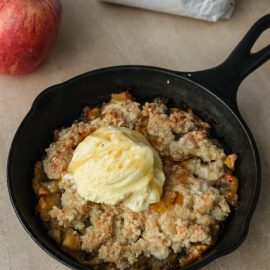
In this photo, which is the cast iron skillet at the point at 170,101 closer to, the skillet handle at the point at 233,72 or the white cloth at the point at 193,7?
the skillet handle at the point at 233,72

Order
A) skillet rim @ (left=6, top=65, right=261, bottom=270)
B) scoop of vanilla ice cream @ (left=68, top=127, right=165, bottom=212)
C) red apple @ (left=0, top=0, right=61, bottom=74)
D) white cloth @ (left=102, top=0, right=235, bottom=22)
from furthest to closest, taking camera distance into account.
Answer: white cloth @ (left=102, top=0, right=235, bottom=22) → red apple @ (left=0, top=0, right=61, bottom=74) → scoop of vanilla ice cream @ (left=68, top=127, right=165, bottom=212) → skillet rim @ (left=6, top=65, right=261, bottom=270)

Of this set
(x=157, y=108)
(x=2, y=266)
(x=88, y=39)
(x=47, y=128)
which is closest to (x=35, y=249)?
(x=2, y=266)

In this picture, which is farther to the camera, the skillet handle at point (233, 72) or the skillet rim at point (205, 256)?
the skillet handle at point (233, 72)

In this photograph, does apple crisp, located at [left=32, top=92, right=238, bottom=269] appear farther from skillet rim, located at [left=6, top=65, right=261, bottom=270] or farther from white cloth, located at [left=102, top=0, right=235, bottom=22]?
white cloth, located at [left=102, top=0, right=235, bottom=22]

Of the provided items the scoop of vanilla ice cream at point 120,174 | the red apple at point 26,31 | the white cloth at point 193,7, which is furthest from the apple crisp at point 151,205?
the white cloth at point 193,7

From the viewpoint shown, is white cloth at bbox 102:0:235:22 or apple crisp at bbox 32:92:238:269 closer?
apple crisp at bbox 32:92:238:269

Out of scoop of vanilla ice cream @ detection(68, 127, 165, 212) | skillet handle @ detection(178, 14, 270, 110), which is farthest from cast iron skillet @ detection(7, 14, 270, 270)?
scoop of vanilla ice cream @ detection(68, 127, 165, 212)

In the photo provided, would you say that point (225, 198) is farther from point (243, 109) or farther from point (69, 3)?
point (69, 3)

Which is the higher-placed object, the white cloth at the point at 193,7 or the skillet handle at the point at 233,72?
the skillet handle at the point at 233,72
